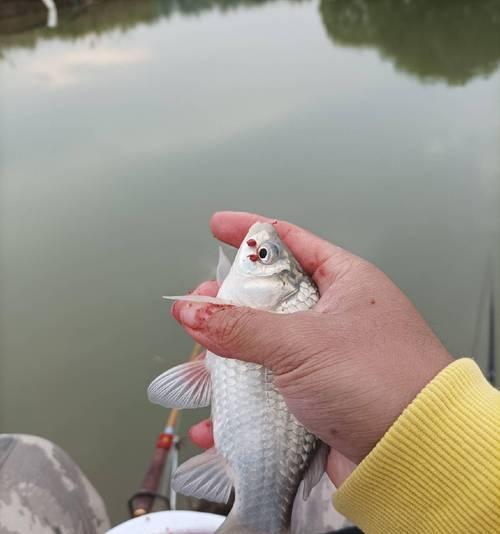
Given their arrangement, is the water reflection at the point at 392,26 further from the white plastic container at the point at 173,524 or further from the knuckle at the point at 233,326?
the knuckle at the point at 233,326

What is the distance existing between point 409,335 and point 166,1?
27.7m

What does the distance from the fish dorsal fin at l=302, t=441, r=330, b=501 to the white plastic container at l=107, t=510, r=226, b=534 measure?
0.61 meters

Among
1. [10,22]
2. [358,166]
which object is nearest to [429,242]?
[358,166]

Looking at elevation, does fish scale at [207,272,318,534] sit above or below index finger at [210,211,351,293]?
below

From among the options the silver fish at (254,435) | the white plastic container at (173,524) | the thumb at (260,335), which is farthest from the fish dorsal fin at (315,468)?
the white plastic container at (173,524)

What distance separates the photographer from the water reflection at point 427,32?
12.3m

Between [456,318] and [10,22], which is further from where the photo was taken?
[10,22]

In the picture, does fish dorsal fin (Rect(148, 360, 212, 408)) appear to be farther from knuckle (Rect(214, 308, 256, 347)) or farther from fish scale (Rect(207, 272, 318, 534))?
knuckle (Rect(214, 308, 256, 347))

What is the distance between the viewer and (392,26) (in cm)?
1698

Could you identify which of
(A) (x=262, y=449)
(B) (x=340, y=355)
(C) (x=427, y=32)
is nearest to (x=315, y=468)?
(A) (x=262, y=449)

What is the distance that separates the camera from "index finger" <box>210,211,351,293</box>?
1881 millimetres

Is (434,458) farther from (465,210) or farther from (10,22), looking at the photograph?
(10,22)

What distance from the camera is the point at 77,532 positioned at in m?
2.41

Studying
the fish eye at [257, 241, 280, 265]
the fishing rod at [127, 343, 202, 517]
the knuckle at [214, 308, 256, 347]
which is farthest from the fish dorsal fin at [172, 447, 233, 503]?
the fishing rod at [127, 343, 202, 517]
